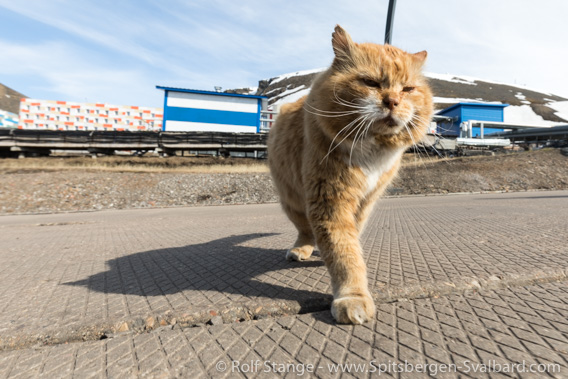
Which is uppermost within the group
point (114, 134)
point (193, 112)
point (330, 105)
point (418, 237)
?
point (193, 112)

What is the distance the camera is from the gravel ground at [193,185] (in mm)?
9867

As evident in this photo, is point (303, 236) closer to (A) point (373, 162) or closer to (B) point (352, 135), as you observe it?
(A) point (373, 162)

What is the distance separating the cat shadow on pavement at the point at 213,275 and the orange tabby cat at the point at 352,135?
13.2 inches

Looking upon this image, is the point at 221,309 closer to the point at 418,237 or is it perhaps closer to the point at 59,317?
the point at 59,317

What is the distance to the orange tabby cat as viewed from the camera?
177cm

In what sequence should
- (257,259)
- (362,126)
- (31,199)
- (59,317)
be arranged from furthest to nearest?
(31,199)
(257,259)
(362,126)
(59,317)

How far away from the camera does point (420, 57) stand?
2264mm

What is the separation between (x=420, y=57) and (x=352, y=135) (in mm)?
1006

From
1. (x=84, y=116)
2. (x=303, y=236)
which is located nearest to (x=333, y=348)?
(x=303, y=236)

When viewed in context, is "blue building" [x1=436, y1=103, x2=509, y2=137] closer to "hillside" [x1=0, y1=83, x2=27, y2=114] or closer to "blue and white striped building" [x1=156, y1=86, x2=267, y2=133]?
"blue and white striped building" [x1=156, y1=86, x2=267, y2=133]

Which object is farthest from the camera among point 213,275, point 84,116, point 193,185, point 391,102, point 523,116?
point 523,116

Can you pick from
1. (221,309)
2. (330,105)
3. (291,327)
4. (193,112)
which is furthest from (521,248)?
(193,112)

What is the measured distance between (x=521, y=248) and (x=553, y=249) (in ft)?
0.67

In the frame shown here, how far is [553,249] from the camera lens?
2273mm
